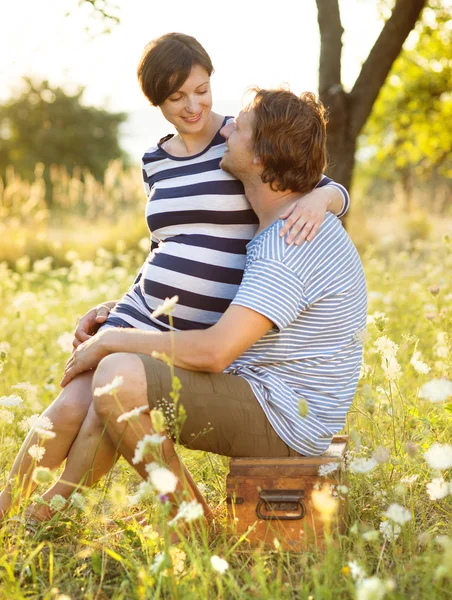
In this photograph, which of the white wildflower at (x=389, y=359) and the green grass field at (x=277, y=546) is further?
the white wildflower at (x=389, y=359)

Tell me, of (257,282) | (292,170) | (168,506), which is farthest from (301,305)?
(168,506)

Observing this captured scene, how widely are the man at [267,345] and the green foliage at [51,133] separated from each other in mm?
28390

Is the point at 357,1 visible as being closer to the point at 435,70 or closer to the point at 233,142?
the point at 233,142

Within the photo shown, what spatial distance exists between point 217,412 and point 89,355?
0.51m

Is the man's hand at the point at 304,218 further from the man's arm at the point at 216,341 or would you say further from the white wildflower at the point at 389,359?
the white wildflower at the point at 389,359

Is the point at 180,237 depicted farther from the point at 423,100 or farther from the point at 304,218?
the point at 423,100

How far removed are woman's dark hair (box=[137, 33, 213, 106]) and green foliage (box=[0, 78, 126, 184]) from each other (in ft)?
91.4

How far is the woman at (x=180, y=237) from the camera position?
298cm

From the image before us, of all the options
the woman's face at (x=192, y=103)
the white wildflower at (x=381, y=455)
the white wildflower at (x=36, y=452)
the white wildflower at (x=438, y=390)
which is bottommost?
the white wildflower at (x=36, y=452)

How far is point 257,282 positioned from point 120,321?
33.7 inches

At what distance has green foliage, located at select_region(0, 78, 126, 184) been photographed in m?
30.7

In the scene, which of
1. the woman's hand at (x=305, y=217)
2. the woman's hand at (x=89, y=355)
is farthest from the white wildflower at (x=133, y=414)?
the woman's hand at (x=305, y=217)

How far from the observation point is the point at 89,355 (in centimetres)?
286

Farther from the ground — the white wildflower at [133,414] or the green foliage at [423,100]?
the green foliage at [423,100]
